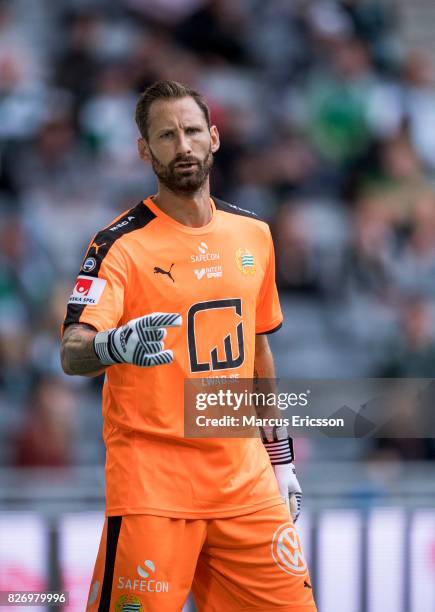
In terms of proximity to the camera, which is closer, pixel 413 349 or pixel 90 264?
pixel 90 264

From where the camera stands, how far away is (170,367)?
3816 millimetres

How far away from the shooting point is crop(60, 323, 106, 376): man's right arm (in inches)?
137

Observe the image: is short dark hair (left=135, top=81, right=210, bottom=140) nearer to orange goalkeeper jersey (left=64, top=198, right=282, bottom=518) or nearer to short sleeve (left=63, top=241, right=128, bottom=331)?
orange goalkeeper jersey (left=64, top=198, right=282, bottom=518)

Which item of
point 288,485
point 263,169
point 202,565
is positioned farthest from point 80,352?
point 263,169

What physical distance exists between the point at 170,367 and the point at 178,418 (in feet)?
0.57

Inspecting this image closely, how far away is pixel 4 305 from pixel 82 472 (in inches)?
80.2

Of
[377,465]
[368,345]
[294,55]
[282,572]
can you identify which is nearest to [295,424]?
[282,572]

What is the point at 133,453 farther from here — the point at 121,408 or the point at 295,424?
the point at 295,424

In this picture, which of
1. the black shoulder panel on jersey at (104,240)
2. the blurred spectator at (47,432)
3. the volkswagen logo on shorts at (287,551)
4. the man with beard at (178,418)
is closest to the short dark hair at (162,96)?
the man with beard at (178,418)

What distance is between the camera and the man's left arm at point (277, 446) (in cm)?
429

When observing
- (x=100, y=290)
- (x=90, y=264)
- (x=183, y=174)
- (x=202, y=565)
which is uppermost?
(x=183, y=174)

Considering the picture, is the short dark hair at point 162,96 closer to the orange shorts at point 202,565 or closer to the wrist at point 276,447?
the wrist at point 276,447

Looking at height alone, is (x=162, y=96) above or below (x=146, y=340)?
above

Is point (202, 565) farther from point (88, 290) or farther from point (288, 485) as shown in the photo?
point (88, 290)
